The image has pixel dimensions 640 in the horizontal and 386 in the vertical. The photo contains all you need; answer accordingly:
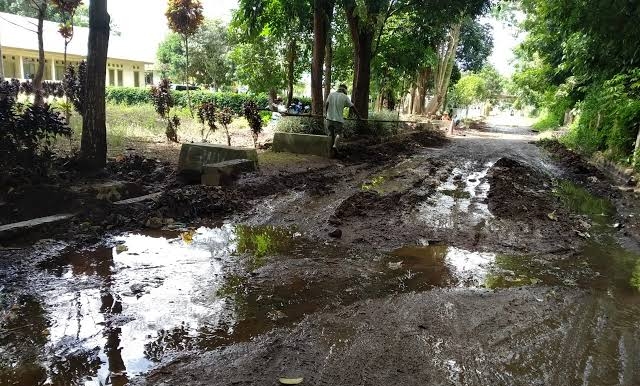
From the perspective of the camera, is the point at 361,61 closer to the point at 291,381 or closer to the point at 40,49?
the point at 40,49

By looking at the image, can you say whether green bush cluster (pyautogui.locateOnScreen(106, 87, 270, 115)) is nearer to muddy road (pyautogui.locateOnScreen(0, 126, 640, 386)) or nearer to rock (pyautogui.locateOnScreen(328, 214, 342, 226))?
muddy road (pyautogui.locateOnScreen(0, 126, 640, 386))

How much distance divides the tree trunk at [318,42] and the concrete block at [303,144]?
264 cm

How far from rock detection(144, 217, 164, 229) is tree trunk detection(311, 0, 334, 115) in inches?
356

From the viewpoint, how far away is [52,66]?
117 ft

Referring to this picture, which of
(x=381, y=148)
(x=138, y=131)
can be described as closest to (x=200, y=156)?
(x=138, y=131)

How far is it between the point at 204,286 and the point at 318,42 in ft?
35.8

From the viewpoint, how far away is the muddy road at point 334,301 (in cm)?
294

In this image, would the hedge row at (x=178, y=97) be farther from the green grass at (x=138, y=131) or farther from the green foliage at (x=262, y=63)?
the green grass at (x=138, y=131)

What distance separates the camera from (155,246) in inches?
206

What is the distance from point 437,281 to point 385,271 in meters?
0.53

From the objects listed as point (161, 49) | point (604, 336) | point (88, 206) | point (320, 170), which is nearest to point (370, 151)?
point (320, 170)

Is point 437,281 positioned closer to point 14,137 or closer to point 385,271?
point 385,271

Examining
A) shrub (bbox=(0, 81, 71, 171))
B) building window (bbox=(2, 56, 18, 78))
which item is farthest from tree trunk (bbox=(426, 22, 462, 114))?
building window (bbox=(2, 56, 18, 78))

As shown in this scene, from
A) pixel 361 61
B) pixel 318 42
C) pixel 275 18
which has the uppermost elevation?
pixel 275 18
